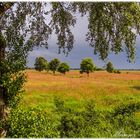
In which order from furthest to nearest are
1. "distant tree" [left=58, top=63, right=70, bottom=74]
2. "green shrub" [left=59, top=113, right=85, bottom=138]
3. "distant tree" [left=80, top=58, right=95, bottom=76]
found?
"distant tree" [left=58, top=63, right=70, bottom=74], "distant tree" [left=80, top=58, right=95, bottom=76], "green shrub" [left=59, top=113, right=85, bottom=138]

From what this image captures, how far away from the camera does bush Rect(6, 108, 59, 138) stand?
18.9 meters

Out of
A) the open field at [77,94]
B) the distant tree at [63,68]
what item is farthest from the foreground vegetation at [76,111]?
the distant tree at [63,68]

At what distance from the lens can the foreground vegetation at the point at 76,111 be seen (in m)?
20.2

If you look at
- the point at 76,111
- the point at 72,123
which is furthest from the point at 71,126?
the point at 76,111

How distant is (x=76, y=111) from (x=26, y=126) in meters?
24.0

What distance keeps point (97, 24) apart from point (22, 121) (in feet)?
17.5

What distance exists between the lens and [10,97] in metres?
18.4

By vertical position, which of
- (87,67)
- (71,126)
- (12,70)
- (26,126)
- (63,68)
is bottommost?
(71,126)

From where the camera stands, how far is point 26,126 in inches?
782

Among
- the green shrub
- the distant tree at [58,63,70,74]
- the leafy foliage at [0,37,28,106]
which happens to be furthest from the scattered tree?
the distant tree at [58,63,70,74]

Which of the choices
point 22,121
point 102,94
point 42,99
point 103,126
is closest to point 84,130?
point 103,126

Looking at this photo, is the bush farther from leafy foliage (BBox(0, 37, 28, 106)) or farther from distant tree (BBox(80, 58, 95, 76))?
distant tree (BBox(80, 58, 95, 76))

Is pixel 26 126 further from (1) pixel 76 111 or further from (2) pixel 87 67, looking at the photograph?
(2) pixel 87 67

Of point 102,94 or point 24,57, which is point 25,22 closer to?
point 24,57
